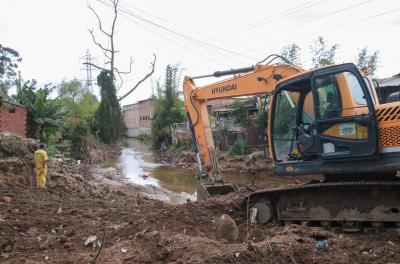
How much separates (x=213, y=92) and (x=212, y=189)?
2.21 metres

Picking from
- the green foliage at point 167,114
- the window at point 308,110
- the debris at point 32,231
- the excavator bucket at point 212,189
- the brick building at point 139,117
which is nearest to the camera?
the window at point 308,110

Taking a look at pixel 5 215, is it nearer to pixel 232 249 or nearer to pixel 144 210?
pixel 144 210

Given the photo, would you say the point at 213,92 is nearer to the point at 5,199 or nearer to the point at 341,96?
the point at 341,96

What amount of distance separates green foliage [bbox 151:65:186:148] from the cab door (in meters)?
31.7

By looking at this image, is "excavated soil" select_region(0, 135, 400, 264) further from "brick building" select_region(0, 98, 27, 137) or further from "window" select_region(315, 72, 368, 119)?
"brick building" select_region(0, 98, 27, 137)

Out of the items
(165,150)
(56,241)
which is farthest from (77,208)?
(165,150)

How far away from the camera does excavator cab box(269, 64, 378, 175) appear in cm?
588

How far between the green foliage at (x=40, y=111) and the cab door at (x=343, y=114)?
58.9 ft

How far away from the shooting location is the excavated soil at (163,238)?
15.9 feet

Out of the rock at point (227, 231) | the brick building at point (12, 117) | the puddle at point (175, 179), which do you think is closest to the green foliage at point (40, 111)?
the brick building at point (12, 117)

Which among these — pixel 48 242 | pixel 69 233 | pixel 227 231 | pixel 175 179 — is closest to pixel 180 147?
pixel 175 179

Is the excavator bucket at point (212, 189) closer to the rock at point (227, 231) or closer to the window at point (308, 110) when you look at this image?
the rock at point (227, 231)

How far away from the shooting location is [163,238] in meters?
5.69

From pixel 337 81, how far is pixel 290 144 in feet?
4.79
